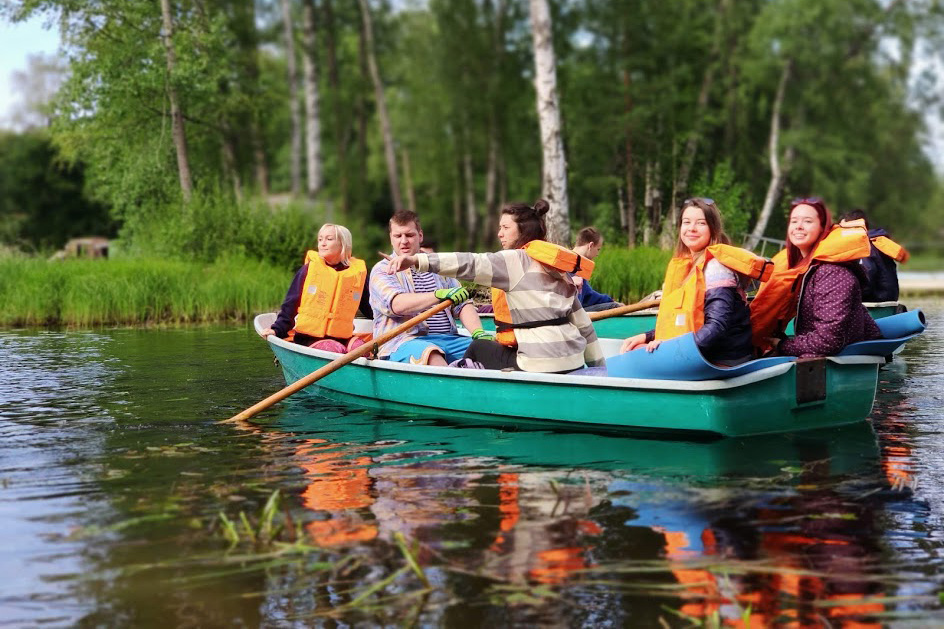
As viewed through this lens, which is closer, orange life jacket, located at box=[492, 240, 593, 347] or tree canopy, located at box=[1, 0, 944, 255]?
orange life jacket, located at box=[492, 240, 593, 347]

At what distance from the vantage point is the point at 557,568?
358 cm

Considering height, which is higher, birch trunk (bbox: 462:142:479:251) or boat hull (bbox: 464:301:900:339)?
birch trunk (bbox: 462:142:479:251)

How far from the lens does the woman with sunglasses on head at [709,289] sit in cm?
560

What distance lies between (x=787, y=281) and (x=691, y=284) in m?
0.65

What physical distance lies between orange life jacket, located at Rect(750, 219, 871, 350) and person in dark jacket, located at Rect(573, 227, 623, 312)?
2.67 m

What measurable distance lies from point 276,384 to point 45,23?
13.8 meters

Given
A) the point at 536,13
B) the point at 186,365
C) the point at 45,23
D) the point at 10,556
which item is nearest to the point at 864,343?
the point at 10,556

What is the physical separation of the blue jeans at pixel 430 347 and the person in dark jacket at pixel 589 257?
1.94 meters

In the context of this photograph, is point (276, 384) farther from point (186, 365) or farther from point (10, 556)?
point (10, 556)

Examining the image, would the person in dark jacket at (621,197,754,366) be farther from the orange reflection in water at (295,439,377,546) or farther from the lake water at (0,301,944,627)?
the orange reflection in water at (295,439,377,546)

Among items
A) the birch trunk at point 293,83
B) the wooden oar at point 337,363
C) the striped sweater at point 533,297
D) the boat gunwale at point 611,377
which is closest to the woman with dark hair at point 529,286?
the striped sweater at point 533,297

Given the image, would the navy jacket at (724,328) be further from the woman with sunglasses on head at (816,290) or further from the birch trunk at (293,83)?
the birch trunk at (293,83)

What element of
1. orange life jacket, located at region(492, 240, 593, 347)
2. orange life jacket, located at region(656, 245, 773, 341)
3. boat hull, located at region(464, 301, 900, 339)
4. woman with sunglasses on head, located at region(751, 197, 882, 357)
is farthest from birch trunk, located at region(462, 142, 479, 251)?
orange life jacket, located at region(656, 245, 773, 341)

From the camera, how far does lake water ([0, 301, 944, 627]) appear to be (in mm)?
3279
